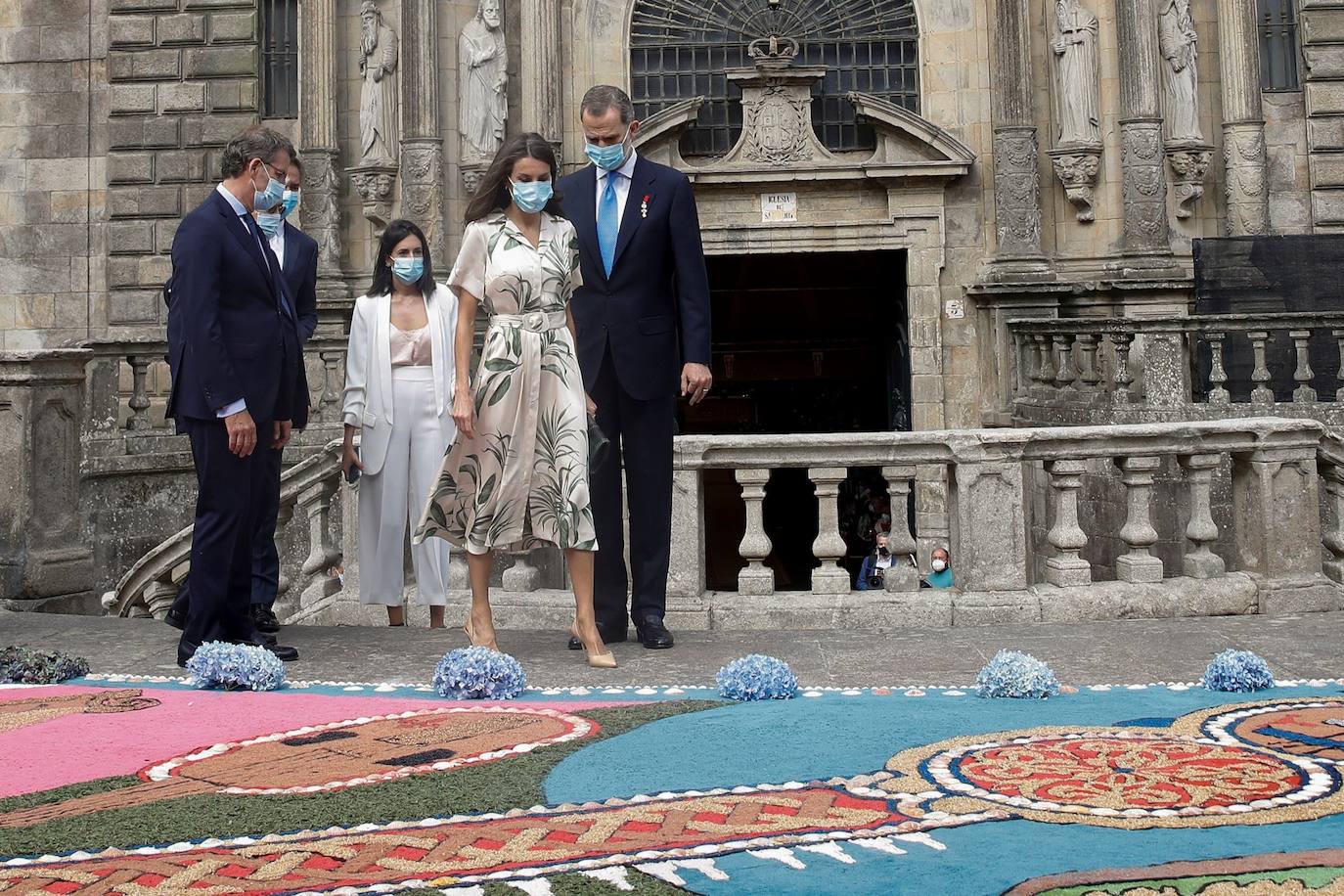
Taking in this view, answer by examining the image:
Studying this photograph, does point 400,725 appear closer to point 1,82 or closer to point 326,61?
point 326,61

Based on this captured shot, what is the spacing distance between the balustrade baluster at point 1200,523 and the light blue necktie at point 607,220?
3.41m

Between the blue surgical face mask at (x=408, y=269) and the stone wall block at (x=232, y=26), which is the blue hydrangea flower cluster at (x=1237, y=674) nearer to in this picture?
the blue surgical face mask at (x=408, y=269)

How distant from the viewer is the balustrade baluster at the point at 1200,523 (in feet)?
25.7

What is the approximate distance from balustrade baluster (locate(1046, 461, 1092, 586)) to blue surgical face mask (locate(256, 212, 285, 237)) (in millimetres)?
4061

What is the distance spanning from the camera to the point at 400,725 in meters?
4.89

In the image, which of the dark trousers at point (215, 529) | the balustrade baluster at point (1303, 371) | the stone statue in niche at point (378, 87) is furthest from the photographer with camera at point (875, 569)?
the stone statue in niche at point (378, 87)

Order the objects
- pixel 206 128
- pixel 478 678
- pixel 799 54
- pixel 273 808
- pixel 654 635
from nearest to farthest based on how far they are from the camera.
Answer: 1. pixel 273 808
2. pixel 478 678
3. pixel 654 635
4. pixel 799 54
5. pixel 206 128

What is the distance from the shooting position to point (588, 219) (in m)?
6.43

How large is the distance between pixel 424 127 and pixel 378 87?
73 centimetres

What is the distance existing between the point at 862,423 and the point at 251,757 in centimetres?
1664

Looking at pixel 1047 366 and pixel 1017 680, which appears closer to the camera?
pixel 1017 680

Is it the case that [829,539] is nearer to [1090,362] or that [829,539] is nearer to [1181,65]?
[1090,362]

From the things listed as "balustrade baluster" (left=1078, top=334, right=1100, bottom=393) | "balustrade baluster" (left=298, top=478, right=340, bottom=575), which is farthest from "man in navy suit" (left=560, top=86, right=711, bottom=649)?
"balustrade baluster" (left=1078, top=334, right=1100, bottom=393)

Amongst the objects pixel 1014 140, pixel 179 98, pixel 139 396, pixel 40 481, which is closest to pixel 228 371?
pixel 40 481
